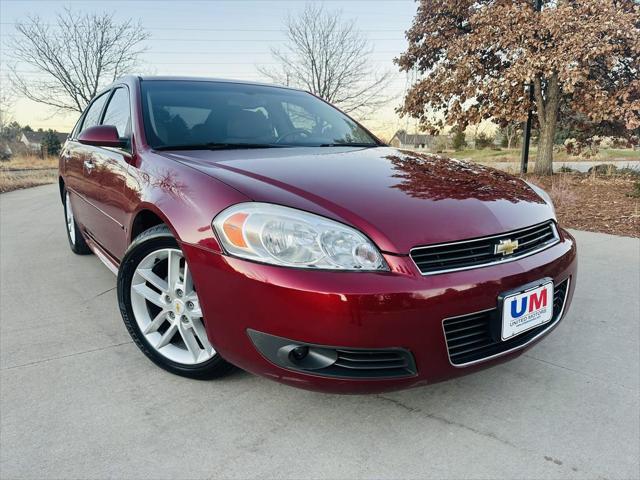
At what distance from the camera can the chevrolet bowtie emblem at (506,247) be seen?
5.49 feet

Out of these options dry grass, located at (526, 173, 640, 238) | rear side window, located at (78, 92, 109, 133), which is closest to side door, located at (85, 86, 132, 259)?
rear side window, located at (78, 92, 109, 133)

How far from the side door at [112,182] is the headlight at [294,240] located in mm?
1008

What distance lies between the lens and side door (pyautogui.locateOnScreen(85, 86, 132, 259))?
7.87ft

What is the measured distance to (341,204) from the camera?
1.63 m

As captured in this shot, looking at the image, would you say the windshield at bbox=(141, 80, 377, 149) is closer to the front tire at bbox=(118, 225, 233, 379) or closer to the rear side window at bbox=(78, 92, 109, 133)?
the front tire at bbox=(118, 225, 233, 379)

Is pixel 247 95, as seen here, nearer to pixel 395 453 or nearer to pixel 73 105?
pixel 395 453

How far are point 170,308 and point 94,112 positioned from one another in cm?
251

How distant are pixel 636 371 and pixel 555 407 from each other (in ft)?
1.97

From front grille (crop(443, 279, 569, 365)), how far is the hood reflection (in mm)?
501

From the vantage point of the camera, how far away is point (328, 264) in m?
1.47

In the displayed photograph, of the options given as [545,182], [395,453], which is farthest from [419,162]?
[545,182]

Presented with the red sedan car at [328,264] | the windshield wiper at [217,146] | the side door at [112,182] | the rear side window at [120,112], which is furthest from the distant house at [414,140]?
the red sedan car at [328,264]

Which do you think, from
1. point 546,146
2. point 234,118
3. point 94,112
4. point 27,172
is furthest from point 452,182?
point 27,172

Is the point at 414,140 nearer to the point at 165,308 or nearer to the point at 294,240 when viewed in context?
the point at 165,308
